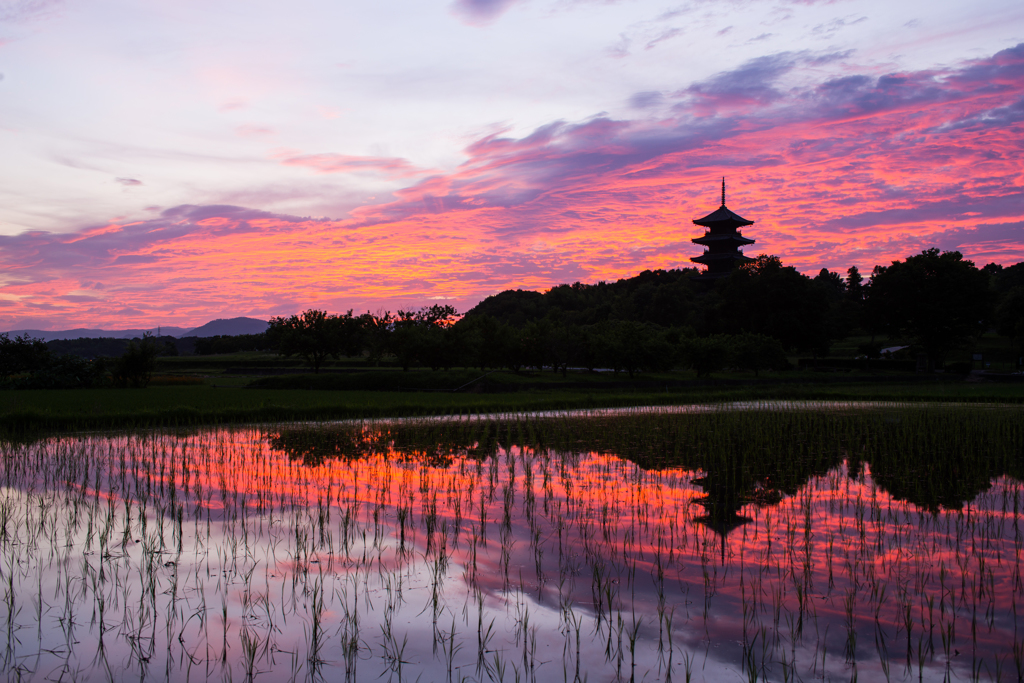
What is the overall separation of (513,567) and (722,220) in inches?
3455

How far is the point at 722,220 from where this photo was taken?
8781 centimetres

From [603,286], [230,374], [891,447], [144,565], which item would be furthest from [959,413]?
[603,286]

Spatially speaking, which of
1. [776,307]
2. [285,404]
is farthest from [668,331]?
[285,404]

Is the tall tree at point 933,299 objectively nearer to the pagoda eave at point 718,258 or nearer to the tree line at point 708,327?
the tree line at point 708,327

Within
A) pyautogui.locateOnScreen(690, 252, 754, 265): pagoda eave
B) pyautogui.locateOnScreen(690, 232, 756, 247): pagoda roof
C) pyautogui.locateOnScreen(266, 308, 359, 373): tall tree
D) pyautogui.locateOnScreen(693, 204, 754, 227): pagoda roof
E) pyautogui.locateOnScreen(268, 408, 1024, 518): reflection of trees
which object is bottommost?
pyautogui.locateOnScreen(268, 408, 1024, 518): reflection of trees

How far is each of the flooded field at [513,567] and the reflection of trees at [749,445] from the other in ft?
0.48

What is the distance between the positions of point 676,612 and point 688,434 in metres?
12.3

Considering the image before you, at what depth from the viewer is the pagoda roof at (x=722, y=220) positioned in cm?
8782

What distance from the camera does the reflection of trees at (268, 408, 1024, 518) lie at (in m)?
10.8

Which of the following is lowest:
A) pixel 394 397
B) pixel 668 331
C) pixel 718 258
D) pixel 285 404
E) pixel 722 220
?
pixel 394 397

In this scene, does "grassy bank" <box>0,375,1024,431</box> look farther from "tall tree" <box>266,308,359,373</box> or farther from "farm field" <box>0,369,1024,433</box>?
"tall tree" <box>266,308,359,373</box>

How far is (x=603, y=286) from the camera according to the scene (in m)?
115

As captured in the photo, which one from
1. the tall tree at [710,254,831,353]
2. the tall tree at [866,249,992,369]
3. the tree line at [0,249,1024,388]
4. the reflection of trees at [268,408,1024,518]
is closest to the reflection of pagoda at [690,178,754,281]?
the tree line at [0,249,1024,388]

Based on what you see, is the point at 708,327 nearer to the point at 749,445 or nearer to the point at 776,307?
the point at 776,307
